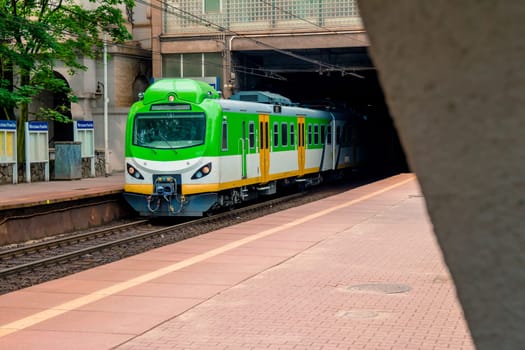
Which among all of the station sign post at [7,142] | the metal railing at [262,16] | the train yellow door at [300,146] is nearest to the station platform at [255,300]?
the train yellow door at [300,146]

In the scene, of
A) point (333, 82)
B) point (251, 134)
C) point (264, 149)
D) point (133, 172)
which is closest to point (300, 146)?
point (264, 149)

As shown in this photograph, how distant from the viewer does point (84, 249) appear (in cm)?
1502

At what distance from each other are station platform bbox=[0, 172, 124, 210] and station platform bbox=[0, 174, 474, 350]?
5274mm

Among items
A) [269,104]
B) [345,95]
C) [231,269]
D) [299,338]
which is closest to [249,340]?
[299,338]

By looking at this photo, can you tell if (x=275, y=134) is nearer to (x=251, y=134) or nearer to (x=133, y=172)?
(x=251, y=134)

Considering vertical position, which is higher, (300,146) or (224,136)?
(224,136)

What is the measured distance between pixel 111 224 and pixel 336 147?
13.1 meters

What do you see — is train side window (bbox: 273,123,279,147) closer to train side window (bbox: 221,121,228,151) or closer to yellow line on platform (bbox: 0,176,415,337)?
train side window (bbox: 221,121,228,151)

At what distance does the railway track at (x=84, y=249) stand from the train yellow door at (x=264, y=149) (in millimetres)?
1705

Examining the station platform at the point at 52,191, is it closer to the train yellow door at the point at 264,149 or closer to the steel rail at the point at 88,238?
the steel rail at the point at 88,238

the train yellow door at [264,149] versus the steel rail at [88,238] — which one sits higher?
the train yellow door at [264,149]

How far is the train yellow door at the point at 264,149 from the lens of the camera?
2272 cm

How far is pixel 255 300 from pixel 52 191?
1479 cm

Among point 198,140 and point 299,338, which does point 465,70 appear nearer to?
point 299,338
